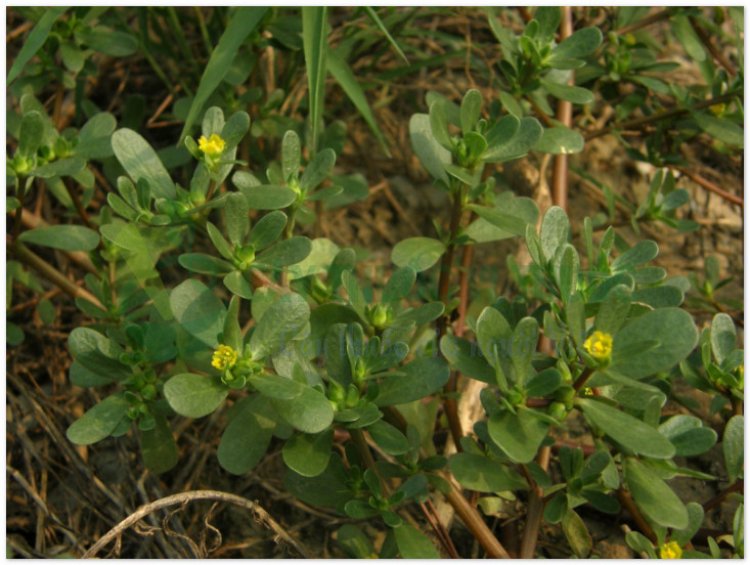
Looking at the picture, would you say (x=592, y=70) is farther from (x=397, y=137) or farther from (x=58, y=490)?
(x=58, y=490)

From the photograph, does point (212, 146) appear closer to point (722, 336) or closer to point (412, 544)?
point (412, 544)

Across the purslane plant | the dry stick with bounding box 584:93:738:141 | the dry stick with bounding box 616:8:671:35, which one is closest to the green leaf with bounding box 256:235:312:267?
the purslane plant

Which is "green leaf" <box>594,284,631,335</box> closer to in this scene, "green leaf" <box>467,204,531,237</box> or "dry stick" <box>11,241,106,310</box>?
"green leaf" <box>467,204,531,237</box>

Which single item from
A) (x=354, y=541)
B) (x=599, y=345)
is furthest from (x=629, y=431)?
(x=354, y=541)

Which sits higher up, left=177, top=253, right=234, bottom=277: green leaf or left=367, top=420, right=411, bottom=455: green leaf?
left=177, top=253, right=234, bottom=277: green leaf

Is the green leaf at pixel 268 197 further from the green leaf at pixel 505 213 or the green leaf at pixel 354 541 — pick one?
the green leaf at pixel 354 541

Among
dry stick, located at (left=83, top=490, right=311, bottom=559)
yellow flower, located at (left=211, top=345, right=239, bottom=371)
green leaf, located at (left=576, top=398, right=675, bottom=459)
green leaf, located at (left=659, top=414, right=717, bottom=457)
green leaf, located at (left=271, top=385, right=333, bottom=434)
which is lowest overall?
dry stick, located at (left=83, top=490, right=311, bottom=559)

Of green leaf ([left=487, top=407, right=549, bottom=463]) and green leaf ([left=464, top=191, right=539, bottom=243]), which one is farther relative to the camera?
green leaf ([left=464, top=191, right=539, bottom=243])
